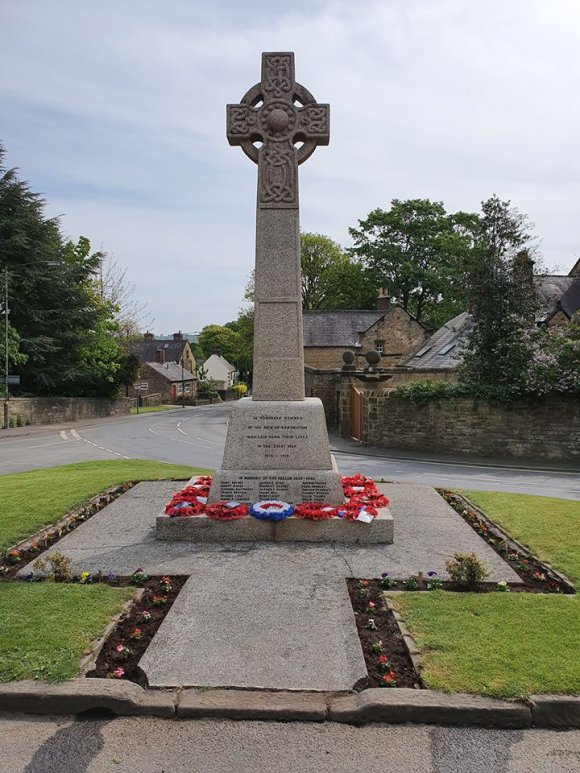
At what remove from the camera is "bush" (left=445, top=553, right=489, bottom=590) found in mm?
4871

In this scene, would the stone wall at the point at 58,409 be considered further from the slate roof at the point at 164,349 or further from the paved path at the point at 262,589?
the slate roof at the point at 164,349

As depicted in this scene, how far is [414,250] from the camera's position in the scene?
46125 mm

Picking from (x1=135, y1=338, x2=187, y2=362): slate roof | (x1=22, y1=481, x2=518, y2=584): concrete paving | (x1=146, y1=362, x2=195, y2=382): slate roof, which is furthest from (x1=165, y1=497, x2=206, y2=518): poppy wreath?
(x1=135, y1=338, x2=187, y2=362): slate roof

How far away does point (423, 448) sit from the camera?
1883 cm

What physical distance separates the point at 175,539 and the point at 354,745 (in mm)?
3631

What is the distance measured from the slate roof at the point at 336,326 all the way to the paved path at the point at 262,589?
33433mm

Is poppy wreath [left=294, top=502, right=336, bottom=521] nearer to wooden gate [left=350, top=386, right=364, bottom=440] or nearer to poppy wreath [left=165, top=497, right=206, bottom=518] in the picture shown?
poppy wreath [left=165, top=497, right=206, bottom=518]

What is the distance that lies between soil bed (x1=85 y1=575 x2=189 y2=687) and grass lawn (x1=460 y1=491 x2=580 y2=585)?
3.74 meters

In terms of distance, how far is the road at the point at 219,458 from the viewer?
13164 mm

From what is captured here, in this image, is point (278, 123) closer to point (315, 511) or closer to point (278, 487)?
point (278, 487)

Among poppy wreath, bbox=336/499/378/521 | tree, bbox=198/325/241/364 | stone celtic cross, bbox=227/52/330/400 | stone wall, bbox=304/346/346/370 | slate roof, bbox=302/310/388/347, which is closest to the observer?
poppy wreath, bbox=336/499/378/521

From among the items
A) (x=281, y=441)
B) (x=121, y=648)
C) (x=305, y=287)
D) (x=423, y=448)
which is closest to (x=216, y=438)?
(x=423, y=448)

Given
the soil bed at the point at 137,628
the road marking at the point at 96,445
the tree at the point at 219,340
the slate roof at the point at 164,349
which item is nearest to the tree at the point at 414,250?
the road marking at the point at 96,445

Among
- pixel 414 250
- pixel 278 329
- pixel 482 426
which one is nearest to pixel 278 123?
pixel 278 329
